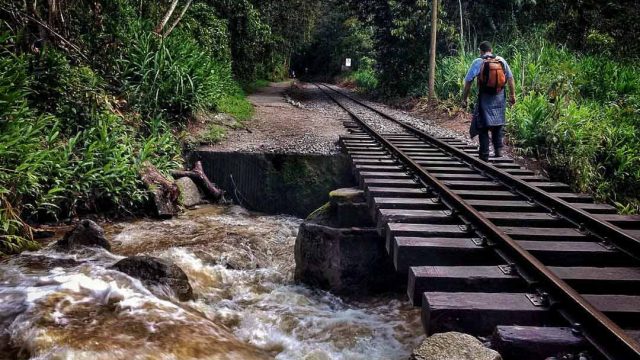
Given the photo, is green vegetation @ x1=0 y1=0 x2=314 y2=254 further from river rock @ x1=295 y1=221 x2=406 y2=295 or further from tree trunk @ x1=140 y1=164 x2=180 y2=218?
river rock @ x1=295 y1=221 x2=406 y2=295

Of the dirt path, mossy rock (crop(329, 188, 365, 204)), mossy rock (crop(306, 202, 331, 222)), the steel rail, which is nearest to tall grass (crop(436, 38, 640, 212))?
the steel rail

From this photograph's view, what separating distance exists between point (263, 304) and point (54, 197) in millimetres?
2871

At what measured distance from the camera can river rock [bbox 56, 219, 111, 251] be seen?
16.9ft

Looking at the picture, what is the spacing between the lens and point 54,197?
5.71 meters

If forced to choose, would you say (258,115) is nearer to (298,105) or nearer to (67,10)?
(298,105)

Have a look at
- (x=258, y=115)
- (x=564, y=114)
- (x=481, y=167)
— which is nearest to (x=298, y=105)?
(x=258, y=115)

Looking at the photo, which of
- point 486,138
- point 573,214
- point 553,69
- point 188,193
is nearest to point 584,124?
point 486,138

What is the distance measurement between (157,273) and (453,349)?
2.70m

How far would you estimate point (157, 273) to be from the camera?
4.31 metres

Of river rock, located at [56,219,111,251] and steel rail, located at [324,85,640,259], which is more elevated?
steel rail, located at [324,85,640,259]

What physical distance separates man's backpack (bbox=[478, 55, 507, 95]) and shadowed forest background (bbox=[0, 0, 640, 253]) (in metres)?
2.16

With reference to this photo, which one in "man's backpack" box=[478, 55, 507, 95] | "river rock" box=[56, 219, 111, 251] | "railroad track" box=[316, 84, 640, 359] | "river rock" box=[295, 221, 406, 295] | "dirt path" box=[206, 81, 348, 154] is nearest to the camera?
"railroad track" box=[316, 84, 640, 359]

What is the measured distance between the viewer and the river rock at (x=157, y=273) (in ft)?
14.0

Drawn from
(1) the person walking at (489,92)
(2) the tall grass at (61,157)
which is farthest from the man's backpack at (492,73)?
(2) the tall grass at (61,157)
